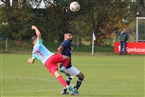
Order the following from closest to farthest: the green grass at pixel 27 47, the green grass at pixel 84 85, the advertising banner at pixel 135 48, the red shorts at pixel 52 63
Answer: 1. the red shorts at pixel 52 63
2. the green grass at pixel 84 85
3. the advertising banner at pixel 135 48
4. the green grass at pixel 27 47

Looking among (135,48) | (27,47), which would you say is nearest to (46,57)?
(135,48)

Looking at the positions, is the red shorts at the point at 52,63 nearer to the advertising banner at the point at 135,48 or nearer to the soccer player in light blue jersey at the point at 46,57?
the soccer player in light blue jersey at the point at 46,57

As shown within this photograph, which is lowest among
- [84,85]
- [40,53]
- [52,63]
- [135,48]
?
[135,48]

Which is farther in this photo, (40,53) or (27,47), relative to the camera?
(27,47)

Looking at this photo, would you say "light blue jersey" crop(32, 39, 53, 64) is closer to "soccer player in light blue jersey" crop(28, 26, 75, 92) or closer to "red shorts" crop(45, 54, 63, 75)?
"soccer player in light blue jersey" crop(28, 26, 75, 92)

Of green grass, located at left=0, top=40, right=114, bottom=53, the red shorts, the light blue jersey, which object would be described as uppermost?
the light blue jersey

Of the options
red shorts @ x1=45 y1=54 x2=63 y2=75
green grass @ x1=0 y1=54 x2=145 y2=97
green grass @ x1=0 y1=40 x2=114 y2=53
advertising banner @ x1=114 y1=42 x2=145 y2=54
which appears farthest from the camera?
green grass @ x1=0 y1=40 x2=114 y2=53

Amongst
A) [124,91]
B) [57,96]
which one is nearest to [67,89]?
[57,96]

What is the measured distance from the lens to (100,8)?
172ft

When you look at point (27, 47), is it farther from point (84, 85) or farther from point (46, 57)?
point (46, 57)

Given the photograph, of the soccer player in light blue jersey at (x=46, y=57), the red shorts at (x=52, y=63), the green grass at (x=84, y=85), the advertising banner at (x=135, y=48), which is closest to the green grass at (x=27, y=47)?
the advertising banner at (x=135, y=48)

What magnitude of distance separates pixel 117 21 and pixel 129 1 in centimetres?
250

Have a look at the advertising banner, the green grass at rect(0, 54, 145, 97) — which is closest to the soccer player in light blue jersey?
the green grass at rect(0, 54, 145, 97)

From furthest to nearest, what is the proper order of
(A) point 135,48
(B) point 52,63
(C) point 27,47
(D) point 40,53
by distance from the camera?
1. (C) point 27,47
2. (A) point 135,48
3. (D) point 40,53
4. (B) point 52,63
